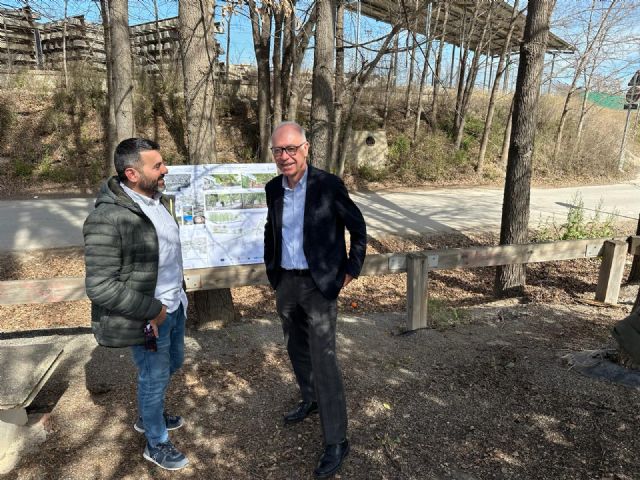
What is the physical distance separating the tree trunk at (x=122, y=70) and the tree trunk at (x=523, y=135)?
6.78m

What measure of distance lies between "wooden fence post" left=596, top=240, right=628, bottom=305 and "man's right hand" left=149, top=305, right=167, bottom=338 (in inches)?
209

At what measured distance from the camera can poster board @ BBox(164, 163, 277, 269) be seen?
3771 mm

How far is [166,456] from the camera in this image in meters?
2.50

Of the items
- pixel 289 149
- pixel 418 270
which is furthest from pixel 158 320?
pixel 418 270

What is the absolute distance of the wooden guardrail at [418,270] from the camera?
3.80m

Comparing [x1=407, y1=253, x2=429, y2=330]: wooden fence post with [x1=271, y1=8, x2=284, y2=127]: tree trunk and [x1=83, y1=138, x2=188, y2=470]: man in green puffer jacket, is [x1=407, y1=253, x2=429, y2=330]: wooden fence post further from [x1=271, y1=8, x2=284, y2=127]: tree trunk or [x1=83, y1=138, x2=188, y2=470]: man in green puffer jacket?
[x1=271, y1=8, x2=284, y2=127]: tree trunk

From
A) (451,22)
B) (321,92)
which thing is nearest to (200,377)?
(321,92)

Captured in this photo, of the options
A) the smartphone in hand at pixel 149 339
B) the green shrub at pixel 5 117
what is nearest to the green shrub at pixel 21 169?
the green shrub at pixel 5 117

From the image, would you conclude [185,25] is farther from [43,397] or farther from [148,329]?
[43,397]

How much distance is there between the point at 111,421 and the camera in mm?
2906

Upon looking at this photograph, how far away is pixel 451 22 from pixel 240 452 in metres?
20.5

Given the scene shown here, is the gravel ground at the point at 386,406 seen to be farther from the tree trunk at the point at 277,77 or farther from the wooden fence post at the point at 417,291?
the tree trunk at the point at 277,77

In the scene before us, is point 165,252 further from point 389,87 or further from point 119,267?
point 389,87

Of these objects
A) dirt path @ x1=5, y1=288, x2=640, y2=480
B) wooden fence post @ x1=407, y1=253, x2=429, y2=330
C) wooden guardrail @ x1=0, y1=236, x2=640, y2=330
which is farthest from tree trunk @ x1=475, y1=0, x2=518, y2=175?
wooden fence post @ x1=407, y1=253, x2=429, y2=330
